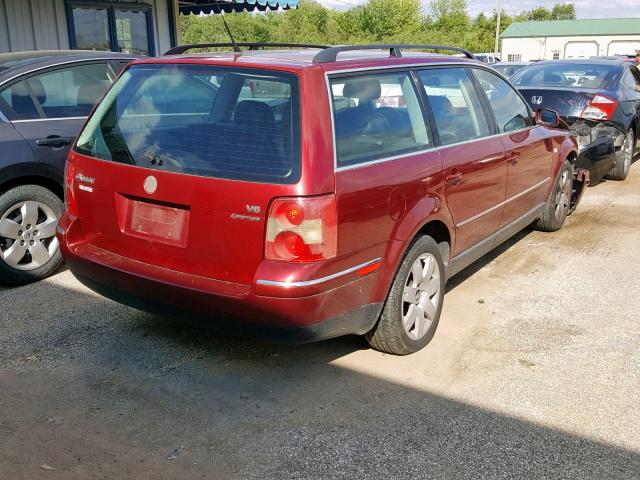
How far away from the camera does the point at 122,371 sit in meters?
3.72

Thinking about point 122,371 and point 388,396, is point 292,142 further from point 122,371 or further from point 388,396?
point 122,371

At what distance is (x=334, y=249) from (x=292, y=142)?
1.77 feet

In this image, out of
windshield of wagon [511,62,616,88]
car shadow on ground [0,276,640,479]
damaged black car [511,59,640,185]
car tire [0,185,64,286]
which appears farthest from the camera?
windshield of wagon [511,62,616,88]

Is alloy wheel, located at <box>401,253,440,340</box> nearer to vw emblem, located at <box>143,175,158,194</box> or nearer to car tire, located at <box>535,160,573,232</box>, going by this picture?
vw emblem, located at <box>143,175,158,194</box>

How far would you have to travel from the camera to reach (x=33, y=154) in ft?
16.4

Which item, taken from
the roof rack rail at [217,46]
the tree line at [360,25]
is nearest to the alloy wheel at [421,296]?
the roof rack rail at [217,46]

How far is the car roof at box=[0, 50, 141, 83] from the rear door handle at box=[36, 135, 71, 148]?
549 mm

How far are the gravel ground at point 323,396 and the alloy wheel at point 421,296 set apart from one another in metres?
0.18

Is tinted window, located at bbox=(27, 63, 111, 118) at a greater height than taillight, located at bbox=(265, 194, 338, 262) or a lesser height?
greater

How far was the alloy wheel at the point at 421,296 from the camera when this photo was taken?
12.5 ft

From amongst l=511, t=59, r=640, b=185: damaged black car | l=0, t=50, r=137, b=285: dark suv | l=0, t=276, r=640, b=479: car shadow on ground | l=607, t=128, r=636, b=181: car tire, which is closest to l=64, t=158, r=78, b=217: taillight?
l=0, t=276, r=640, b=479: car shadow on ground

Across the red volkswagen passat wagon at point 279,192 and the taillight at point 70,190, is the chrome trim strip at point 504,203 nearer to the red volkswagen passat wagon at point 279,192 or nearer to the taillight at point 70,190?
the red volkswagen passat wagon at point 279,192

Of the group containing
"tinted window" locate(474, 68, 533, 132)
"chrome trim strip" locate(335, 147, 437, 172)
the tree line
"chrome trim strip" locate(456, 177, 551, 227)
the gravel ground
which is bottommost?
the gravel ground

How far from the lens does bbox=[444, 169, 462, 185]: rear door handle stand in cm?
398
